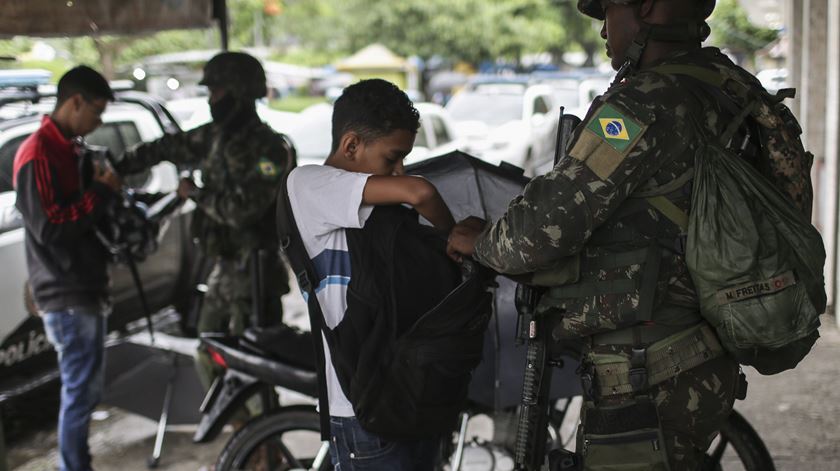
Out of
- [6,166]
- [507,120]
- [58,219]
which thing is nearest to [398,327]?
[58,219]

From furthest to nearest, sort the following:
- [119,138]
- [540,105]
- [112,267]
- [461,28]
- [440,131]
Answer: [461,28] < [540,105] < [440,131] < [119,138] < [112,267]

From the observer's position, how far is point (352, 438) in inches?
95.6

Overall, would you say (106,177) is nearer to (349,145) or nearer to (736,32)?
(349,145)

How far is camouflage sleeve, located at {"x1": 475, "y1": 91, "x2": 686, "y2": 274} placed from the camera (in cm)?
216

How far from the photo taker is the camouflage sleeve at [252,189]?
4.19 m

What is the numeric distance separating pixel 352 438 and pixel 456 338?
40cm

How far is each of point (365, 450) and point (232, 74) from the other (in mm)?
2333

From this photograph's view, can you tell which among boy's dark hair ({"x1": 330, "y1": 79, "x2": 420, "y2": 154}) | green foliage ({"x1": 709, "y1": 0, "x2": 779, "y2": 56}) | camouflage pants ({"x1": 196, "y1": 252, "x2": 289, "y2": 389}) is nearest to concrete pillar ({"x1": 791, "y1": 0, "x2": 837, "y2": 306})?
camouflage pants ({"x1": 196, "y1": 252, "x2": 289, "y2": 389})

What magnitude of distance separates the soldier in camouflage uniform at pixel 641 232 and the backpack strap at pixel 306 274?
38 centimetres

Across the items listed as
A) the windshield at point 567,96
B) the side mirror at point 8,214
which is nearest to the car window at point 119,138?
the side mirror at point 8,214

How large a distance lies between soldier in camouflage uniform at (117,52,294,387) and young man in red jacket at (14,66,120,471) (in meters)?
0.39

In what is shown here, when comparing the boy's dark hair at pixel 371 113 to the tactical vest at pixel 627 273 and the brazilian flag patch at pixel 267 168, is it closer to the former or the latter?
the tactical vest at pixel 627 273

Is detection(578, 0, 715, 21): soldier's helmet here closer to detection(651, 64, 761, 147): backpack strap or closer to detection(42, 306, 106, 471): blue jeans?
detection(651, 64, 761, 147): backpack strap

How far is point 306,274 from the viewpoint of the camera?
92.8 inches
